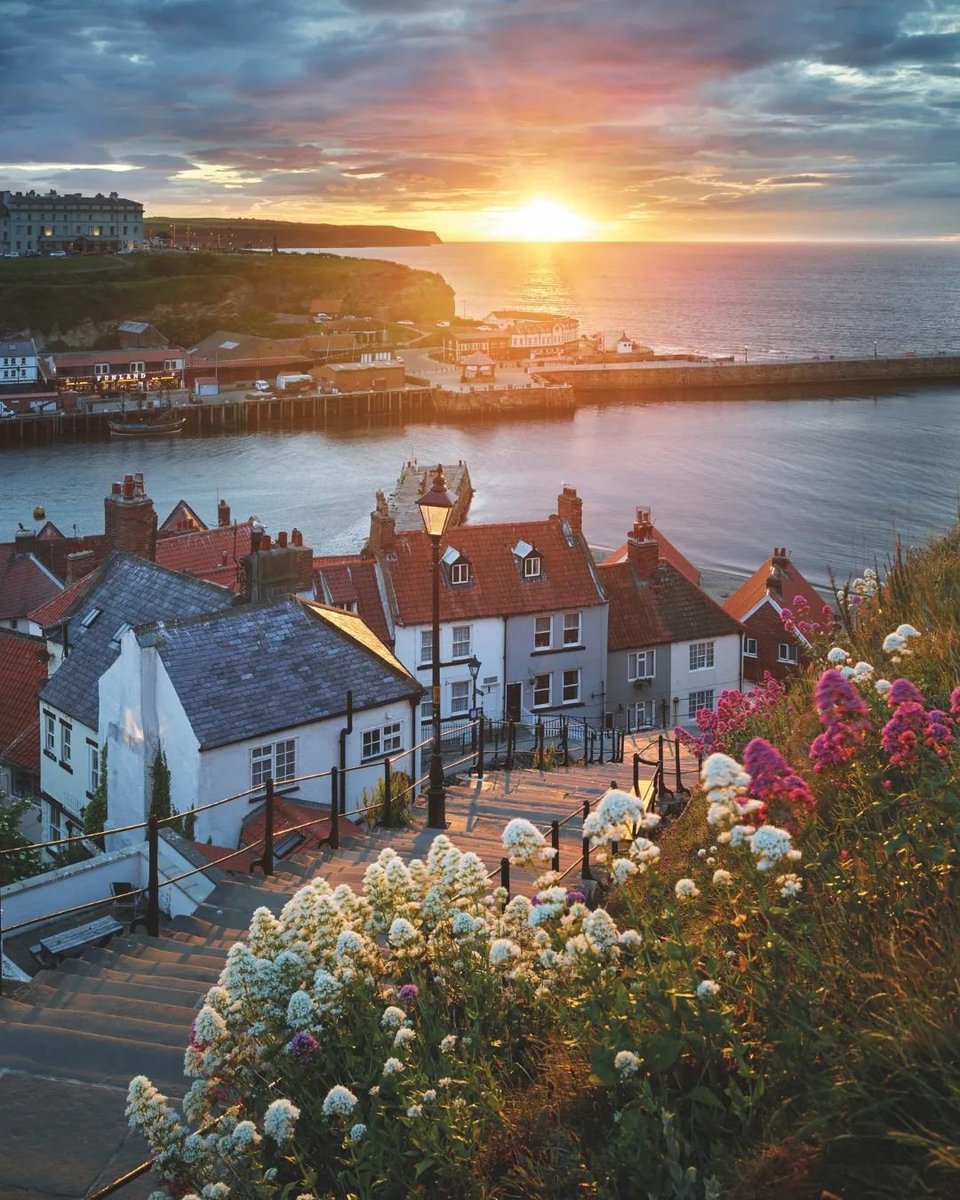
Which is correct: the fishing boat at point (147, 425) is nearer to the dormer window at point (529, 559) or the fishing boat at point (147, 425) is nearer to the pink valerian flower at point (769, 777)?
the dormer window at point (529, 559)

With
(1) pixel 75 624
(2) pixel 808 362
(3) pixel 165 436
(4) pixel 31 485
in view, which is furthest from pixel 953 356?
(1) pixel 75 624

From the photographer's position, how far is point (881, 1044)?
4.33m

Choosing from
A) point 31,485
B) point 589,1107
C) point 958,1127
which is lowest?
point 31,485

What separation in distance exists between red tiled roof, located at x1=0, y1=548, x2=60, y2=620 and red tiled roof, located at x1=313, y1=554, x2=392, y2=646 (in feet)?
42.3

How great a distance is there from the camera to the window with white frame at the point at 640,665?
3672 centimetres

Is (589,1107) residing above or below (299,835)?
above

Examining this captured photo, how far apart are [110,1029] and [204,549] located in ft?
113

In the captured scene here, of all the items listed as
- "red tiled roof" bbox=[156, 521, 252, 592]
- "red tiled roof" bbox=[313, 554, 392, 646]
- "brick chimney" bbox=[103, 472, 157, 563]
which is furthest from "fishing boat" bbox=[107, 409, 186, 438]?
"brick chimney" bbox=[103, 472, 157, 563]

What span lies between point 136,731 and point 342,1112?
15920 mm

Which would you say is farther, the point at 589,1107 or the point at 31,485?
the point at 31,485

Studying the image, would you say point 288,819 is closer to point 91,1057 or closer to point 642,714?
point 91,1057

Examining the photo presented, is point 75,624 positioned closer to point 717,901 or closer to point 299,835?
point 299,835

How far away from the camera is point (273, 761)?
19.6 meters

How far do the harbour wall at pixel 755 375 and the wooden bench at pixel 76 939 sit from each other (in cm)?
14175
